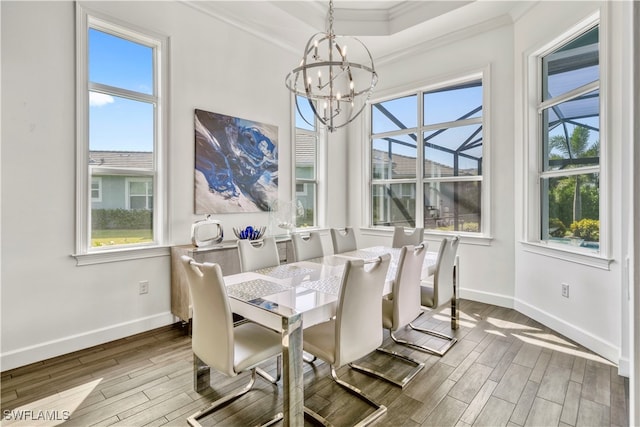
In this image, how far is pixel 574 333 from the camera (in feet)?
10.1

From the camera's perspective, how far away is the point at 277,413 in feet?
6.79

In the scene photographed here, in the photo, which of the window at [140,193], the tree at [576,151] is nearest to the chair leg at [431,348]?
the tree at [576,151]

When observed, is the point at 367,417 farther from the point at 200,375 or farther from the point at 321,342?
the point at 200,375

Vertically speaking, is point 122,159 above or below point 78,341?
above

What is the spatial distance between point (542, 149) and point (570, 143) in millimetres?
373

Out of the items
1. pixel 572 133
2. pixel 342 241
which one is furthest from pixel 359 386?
pixel 572 133

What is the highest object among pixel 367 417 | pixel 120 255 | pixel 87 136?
pixel 87 136

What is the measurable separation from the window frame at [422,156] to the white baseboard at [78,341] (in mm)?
3441

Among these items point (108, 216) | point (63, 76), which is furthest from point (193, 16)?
point (108, 216)

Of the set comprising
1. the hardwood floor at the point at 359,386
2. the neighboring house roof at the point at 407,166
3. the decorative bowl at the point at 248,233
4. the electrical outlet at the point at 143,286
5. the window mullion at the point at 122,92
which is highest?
the window mullion at the point at 122,92

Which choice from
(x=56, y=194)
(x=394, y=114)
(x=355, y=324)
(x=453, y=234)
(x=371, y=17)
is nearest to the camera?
(x=355, y=324)

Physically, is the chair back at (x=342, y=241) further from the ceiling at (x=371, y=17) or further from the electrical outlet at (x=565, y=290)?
the ceiling at (x=371, y=17)

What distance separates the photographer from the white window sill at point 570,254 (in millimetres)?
2815

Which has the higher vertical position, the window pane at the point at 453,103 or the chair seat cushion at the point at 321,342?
the window pane at the point at 453,103
